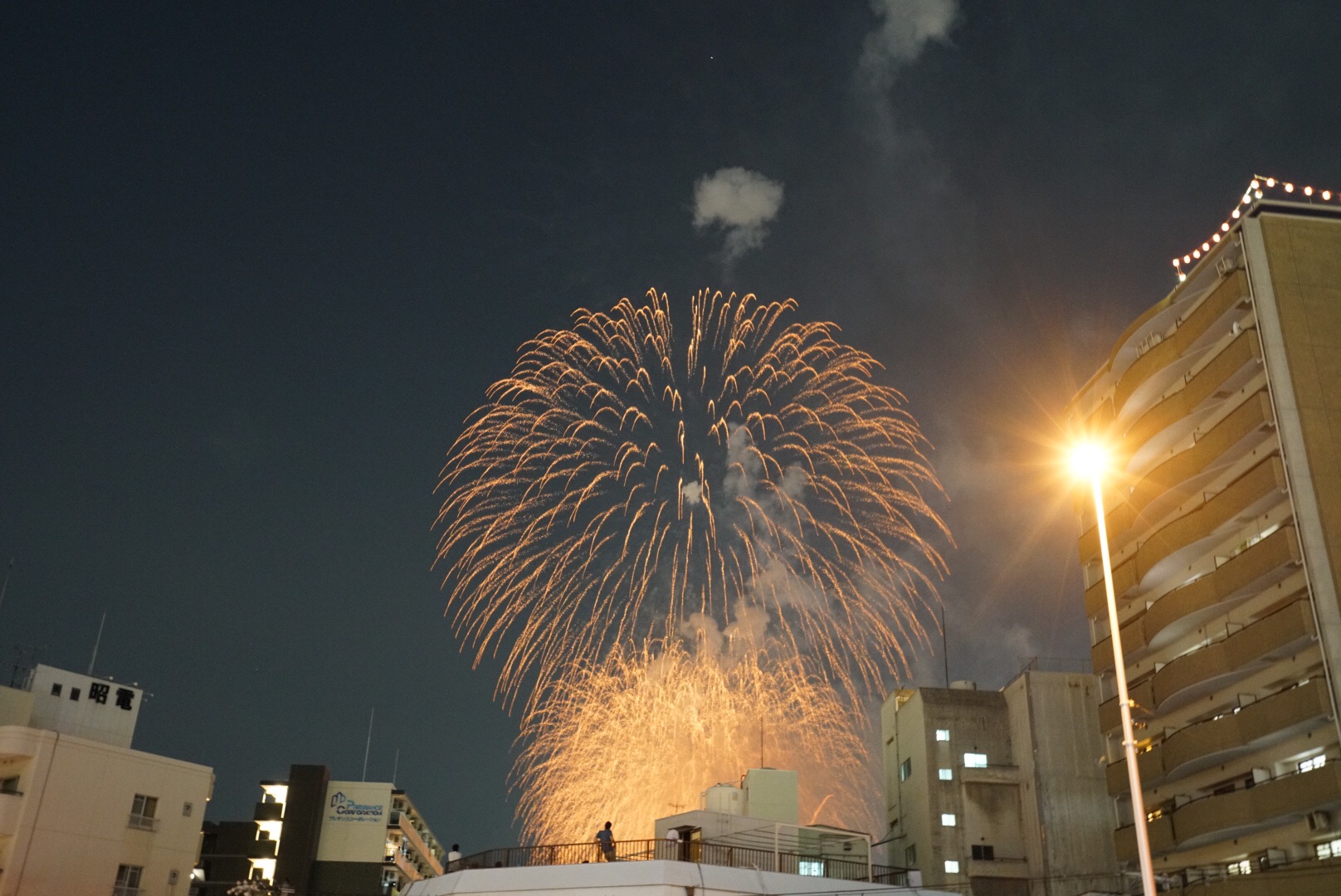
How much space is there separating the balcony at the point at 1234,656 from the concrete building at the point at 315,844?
66.1 meters

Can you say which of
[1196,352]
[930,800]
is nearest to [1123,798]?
[930,800]

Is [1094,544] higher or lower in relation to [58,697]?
higher

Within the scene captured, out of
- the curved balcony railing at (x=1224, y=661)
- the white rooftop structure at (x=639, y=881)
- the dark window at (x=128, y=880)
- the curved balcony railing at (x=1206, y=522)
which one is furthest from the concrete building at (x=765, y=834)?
the dark window at (x=128, y=880)

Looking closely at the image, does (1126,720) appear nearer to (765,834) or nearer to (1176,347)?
(765,834)

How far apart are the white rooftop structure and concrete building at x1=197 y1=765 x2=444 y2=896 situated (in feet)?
188

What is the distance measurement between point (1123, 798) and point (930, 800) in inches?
450

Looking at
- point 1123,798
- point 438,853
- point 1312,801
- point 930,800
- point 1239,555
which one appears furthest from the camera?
point 438,853

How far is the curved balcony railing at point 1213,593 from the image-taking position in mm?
40719

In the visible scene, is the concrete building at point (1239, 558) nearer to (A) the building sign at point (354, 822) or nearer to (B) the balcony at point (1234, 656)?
(B) the balcony at point (1234, 656)

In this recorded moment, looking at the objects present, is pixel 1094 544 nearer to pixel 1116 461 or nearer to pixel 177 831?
pixel 1116 461

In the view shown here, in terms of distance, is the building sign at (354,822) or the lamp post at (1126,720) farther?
the building sign at (354,822)

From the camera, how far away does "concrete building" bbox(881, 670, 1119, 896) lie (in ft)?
192

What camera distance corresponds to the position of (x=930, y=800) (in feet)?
202

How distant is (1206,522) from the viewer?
149 ft
